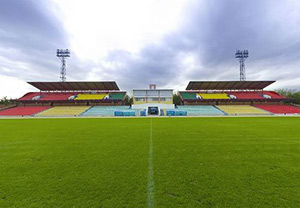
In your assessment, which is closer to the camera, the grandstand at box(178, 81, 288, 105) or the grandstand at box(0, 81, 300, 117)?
the grandstand at box(0, 81, 300, 117)

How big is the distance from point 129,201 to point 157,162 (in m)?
1.81

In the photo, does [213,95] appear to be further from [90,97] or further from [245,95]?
[90,97]

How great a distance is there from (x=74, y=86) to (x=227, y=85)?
46.9m

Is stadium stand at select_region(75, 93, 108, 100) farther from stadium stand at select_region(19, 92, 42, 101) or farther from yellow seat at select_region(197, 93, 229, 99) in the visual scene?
yellow seat at select_region(197, 93, 229, 99)

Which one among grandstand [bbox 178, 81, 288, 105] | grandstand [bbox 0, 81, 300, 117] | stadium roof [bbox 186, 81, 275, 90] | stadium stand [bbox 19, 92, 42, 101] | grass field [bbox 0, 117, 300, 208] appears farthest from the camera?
stadium stand [bbox 19, 92, 42, 101]

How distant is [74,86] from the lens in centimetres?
3906

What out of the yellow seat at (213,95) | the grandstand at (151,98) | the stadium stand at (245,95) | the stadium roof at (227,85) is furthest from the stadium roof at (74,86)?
the stadium stand at (245,95)

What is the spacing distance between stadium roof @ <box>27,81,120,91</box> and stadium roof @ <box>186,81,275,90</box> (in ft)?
80.4

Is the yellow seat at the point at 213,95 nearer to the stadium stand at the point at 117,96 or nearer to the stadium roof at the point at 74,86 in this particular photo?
the stadium stand at the point at 117,96

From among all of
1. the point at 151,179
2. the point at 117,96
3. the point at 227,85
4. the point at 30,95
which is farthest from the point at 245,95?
the point at 30,95

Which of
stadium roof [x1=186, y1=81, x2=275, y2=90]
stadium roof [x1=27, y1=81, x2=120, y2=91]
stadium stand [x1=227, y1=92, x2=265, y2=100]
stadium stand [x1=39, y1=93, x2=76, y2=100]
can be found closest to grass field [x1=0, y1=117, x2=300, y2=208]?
stadium roof [x1=27, y1=81, x2=120, y2=91]

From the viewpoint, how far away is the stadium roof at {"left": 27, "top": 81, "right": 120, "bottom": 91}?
37.3 meters

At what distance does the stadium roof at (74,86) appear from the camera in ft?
122

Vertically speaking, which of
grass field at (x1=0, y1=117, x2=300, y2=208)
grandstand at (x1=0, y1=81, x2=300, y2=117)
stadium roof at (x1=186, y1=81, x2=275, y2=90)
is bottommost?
grass field at (x1=0, y1=117, x2=300, y2=208)
